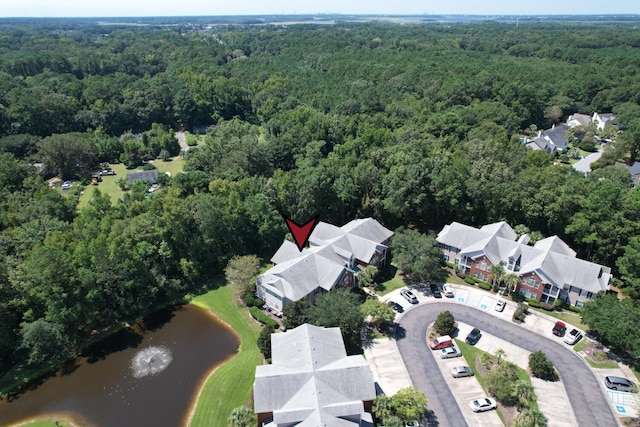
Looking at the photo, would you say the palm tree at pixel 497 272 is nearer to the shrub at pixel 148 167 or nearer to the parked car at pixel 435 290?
the parked car at pixel 435 290

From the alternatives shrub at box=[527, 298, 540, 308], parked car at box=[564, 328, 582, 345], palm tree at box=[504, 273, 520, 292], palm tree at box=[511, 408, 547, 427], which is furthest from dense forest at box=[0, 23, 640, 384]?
palm tree at box=[511, 408, 547, 427]

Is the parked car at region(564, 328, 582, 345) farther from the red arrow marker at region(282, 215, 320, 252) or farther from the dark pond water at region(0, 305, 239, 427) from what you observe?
the dark pond water at region(0, 305, 239, 427)

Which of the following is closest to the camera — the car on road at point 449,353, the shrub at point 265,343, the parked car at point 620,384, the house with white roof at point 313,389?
the house with white roof at point 313,389

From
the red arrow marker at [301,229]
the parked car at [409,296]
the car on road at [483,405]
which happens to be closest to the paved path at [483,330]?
the parked car at [409,296]

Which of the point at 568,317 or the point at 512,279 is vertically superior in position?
the point at 512,279

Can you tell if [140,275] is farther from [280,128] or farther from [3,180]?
[280,128]

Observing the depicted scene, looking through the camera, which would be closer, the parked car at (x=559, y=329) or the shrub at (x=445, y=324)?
the shrub at (x=445, y=324)


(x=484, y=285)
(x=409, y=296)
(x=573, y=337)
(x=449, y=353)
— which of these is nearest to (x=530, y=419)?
(x=449, y=353)

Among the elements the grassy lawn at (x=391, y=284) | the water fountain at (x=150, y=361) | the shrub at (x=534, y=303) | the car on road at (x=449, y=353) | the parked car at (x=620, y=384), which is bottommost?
the water fountain at (x=150, y=361)

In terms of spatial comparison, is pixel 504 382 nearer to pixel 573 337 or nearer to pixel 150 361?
pixel 573 337
